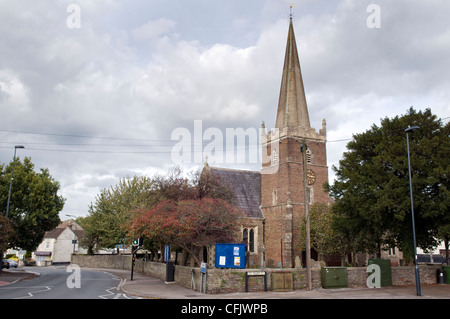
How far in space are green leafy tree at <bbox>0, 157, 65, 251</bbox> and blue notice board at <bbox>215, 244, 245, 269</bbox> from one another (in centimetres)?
2064

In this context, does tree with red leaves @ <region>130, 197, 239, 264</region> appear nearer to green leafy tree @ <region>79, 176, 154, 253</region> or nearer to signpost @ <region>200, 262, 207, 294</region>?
signpost @ <region>200, 262, 207, 294</region>

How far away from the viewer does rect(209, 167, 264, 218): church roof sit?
42812 millimetres

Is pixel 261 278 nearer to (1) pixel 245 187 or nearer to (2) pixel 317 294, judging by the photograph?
(2) pixel 317 294

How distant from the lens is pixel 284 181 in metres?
40.9

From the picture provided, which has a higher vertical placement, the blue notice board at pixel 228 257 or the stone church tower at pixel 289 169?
the stone church tower at pixel 289 169

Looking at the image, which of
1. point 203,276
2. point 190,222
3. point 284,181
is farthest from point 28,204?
point 284,181

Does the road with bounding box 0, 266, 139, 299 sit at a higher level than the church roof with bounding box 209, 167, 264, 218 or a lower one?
lower

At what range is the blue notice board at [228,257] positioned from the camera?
19.5m

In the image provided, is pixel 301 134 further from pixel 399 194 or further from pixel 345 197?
pixel 399 194

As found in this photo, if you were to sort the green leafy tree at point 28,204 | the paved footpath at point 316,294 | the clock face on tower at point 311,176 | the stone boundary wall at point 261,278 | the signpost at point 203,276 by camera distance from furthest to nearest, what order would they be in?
the clock face on tower at point 311,176 → the green leafy tree at point 28,204 → the stone boundary wall at point 261,278 → the signpost at point 203,276 → the paved footpath at point 316,294

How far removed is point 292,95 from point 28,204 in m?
31.1

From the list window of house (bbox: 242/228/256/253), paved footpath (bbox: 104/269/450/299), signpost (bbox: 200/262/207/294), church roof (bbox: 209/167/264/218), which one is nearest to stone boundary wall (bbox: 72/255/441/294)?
signpost (bbox: 200/262/207/294)

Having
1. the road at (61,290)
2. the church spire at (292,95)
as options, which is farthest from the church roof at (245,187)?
the road at (61,290)

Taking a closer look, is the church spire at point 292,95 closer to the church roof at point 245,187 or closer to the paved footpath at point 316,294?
the church roof at point 245,187
